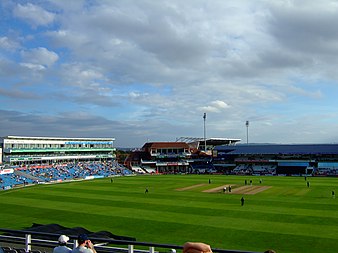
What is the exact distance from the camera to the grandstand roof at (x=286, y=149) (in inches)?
2950

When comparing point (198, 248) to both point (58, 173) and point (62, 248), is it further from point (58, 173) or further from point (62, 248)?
point (58, 173)

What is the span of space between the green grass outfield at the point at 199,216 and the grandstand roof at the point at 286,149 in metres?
33.7

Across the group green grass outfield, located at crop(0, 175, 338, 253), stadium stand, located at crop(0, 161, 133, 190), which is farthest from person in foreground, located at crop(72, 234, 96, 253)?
stadium stand, located at crop(0, 161, 133, 190)

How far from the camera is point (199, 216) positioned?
1085 inches

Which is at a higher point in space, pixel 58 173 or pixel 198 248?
pixel 198 248

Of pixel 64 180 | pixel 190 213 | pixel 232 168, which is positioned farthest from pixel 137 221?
pixel 232 168

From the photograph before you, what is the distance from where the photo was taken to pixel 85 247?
211 inches

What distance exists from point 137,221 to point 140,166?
202 feet

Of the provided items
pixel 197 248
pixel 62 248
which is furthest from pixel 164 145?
pixel 197 248

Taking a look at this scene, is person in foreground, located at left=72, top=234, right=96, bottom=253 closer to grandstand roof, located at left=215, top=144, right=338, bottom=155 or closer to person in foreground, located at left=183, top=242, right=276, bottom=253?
person in foreground, located at left=183, top=242, right=276, bottom=253

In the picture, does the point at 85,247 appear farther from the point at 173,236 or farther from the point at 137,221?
the point at 137,221

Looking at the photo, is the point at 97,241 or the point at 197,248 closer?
the point at 197,248

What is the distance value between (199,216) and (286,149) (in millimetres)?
57030

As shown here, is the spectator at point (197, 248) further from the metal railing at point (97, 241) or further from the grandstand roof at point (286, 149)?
the grandstand roof at point (286, 149)
